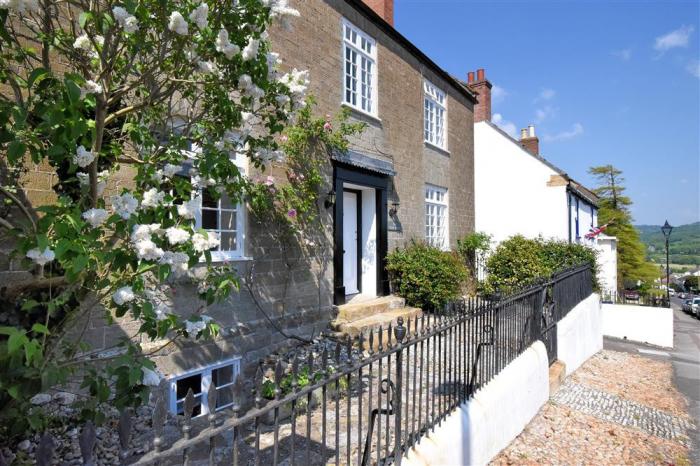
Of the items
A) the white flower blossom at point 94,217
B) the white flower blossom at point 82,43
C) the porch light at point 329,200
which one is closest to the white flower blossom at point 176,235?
the white flower blossom at point 94,217

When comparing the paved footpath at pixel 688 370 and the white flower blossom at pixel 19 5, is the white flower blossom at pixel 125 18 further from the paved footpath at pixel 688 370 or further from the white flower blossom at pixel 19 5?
the paved footpath at pixel 688 370

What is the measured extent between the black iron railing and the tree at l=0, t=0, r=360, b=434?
57cm

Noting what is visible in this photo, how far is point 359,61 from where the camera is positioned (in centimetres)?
957

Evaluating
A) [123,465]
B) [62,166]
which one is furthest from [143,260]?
[62,166]

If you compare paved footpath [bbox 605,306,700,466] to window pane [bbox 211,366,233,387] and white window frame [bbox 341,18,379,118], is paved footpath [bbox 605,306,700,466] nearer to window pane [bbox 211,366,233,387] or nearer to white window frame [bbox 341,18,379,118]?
window pane [bbox 211,366,233,387]

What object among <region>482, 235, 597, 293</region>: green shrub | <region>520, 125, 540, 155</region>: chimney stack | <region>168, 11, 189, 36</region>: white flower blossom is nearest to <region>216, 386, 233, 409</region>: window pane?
<region>168, 11, 189, 36</region>: white flower blossom

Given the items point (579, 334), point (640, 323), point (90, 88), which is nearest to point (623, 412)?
point (579, 334)

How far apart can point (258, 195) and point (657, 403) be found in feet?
25.2

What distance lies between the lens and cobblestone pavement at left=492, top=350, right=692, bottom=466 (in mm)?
5059

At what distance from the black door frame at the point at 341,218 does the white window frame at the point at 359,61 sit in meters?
1.43

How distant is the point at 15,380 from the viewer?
209 centimetres

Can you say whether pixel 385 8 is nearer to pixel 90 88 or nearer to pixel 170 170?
pixel 170 170

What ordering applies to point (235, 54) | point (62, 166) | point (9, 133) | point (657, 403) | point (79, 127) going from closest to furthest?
point (79, 127), point (9, 133), point (235, 54), point (62, 166), point (657, 403)

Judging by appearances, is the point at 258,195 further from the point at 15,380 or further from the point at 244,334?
the point at 15,380
